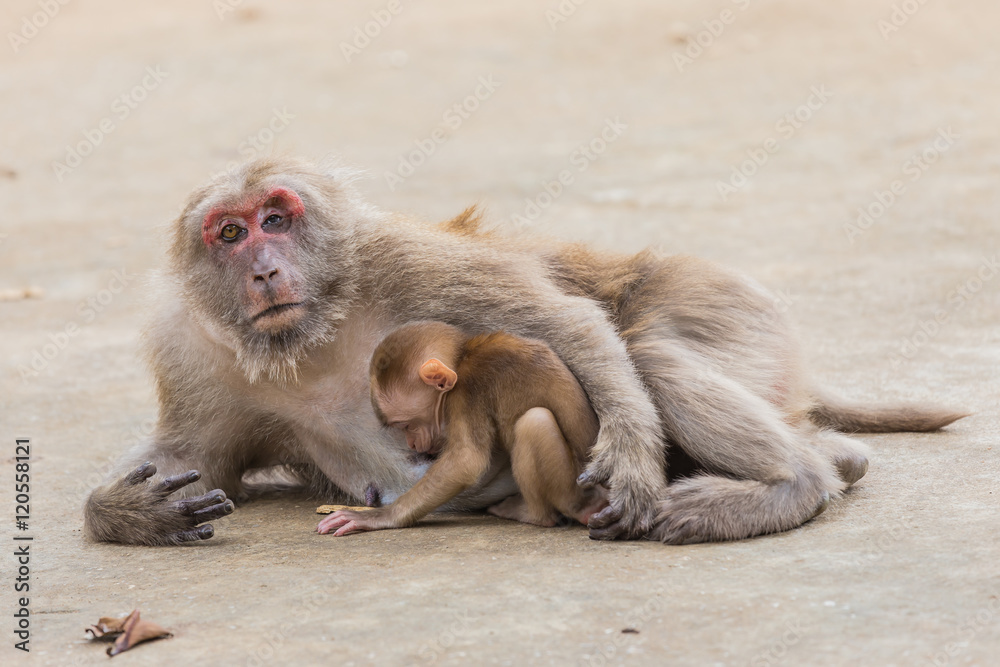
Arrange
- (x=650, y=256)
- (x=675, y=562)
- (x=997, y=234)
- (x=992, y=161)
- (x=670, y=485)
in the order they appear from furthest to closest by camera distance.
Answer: (x=992, y=161)
(x=997, y=234)
(x=650, y=256)
(x=670, y=485)
(x=675, y=562)

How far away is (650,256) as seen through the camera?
6.22 metres

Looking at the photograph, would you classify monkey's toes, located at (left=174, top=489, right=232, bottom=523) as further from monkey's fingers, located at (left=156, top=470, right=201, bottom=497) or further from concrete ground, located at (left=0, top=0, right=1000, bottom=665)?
concrete ground, located at (left=0, top=0, right=1000, bottom=665)

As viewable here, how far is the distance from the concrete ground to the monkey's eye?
0.70 metres

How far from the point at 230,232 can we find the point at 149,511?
1341mm

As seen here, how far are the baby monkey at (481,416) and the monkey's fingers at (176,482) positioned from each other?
24.4 inches

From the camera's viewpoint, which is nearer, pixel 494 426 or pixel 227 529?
pixel 494 426

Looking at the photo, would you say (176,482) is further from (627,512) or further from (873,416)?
(873,416)

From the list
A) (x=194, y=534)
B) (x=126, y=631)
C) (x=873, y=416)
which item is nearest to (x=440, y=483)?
(x=194, y=534)

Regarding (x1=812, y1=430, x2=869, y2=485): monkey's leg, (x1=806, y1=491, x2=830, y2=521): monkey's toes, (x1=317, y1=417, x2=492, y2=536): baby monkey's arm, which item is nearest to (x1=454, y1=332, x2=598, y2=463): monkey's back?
(x1=317, y1=417, x2=492, y2=536): baby monkey's arm

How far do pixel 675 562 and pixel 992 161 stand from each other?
9.47 m

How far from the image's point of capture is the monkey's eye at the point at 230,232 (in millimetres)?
5648

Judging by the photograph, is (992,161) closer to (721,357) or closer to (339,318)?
(721,357)

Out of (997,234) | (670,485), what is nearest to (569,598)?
(670,485)

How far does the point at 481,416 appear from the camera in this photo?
17.7ft
